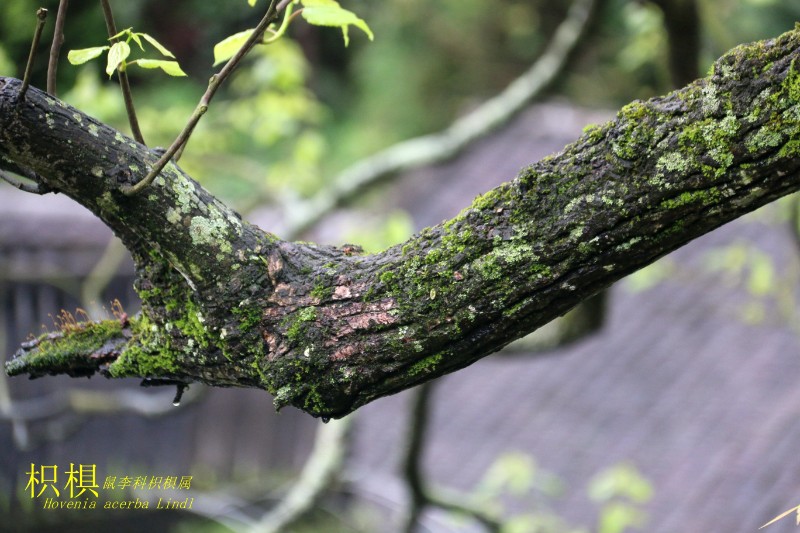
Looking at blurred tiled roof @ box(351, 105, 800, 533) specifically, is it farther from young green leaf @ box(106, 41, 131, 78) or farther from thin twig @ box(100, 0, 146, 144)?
young green leaf @ box(106, 41, 131, 78)

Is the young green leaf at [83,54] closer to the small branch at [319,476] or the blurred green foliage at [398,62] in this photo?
the small branch at [319,476]

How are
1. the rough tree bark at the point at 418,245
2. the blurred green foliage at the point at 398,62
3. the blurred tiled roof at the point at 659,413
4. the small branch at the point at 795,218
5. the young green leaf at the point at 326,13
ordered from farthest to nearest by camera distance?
the blurred green foliage at the point at 398,62 → the blurred tiled roof at the point at 659,413 → the small branch at the point at 795,218 → the young green leaf at the point at 326,13 → the rough tree bark at the point at 418,245

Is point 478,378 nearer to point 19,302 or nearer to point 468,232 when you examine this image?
point 19,302

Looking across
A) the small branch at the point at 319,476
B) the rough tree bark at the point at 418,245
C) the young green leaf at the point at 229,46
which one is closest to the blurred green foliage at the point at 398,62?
the small branch at the point at 319,476

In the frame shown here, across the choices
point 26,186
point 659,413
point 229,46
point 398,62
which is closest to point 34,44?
point 26,186

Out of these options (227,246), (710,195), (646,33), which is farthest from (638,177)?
(646,33)

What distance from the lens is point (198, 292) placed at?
3.75ft

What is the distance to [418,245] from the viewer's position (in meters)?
1.12

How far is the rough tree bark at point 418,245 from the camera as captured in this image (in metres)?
0.94

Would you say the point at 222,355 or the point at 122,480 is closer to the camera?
the point at 222,355

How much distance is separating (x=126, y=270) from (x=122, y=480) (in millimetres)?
1199

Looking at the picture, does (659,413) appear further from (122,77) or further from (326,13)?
(122,77)

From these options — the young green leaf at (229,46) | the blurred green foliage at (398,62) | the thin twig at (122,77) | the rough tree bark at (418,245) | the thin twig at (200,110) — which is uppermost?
the blurred green foliage at (398,62)

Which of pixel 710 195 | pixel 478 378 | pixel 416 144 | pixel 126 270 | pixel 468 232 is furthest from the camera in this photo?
pixel 478 378
